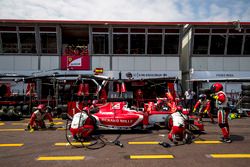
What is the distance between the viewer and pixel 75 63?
20.3m

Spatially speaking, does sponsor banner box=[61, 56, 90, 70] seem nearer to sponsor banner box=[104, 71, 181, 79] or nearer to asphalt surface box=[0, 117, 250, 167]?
sponsor banner box=[104, 71, 181, 79]

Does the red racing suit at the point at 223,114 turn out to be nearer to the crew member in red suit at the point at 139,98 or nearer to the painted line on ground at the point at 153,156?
the painted line on ground at the point at 153,156

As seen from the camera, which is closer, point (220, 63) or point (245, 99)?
point (245, 99)

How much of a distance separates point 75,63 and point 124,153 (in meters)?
15.5

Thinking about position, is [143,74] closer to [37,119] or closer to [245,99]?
[245,99]

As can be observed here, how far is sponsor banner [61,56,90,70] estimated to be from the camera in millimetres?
20203

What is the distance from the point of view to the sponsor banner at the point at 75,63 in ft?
66.3

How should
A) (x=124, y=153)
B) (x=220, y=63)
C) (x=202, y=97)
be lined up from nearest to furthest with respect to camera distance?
(x=124, y=153) → (x=202, y=97) → (x=220, y=63)

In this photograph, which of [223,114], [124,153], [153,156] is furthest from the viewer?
[223,114]

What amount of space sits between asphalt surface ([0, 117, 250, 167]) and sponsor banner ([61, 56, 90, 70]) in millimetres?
12434

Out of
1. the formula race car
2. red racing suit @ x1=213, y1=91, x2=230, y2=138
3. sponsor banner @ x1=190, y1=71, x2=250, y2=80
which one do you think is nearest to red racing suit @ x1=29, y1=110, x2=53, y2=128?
the formula race car

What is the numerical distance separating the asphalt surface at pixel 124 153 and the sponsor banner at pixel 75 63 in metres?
12.4

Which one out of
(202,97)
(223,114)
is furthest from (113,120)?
(202,97)

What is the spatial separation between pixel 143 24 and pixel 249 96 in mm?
10605
